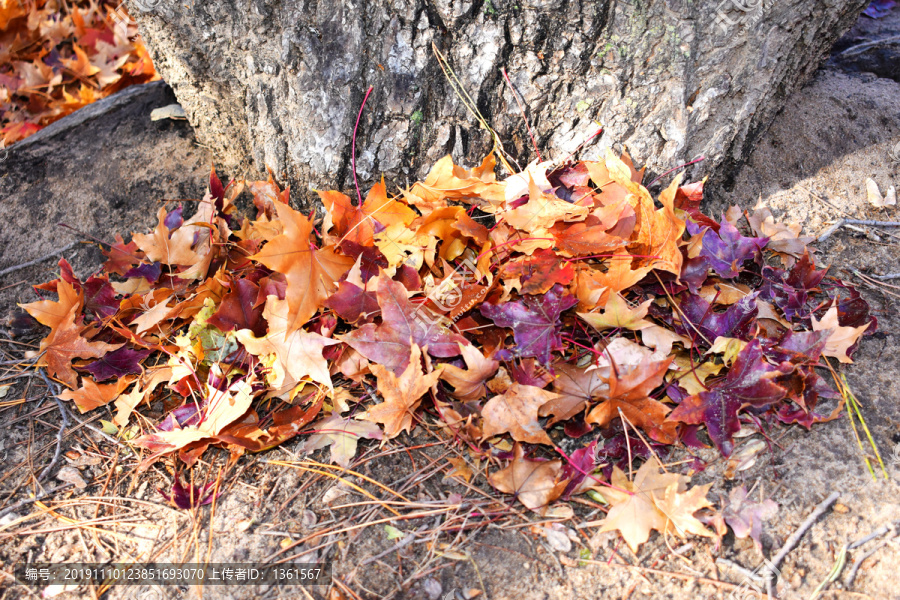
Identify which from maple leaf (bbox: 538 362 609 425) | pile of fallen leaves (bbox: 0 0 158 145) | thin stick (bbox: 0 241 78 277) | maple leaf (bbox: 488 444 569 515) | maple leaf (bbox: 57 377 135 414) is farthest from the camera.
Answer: pile of fallen leaves (bbox: 0 0 158 145)

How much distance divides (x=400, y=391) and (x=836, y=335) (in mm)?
1186

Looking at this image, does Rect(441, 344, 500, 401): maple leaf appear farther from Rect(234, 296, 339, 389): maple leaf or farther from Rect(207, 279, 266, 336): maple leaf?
Rect(207, 279, 266, 336): maple leaf

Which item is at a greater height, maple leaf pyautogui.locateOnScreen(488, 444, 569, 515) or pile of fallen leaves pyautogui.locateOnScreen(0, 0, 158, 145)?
pile of fallen leaves pyautogui.locateOnScreen(0, 0, 158, 145)

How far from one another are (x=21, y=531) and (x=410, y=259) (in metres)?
1.25

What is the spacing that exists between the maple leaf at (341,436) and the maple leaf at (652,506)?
630 millimetres

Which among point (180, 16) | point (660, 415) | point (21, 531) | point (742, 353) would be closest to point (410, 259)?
point (660, 415)

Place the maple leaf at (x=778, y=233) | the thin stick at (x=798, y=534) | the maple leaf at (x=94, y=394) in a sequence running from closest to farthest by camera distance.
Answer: the thin stick at (x=798, y=534) < the maple leaf at (x=94, y=394) < the maple leaf at (x=778, y=233)

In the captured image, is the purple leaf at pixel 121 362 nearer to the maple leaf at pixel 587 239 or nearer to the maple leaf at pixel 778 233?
the maple leaf at pixel 587 239

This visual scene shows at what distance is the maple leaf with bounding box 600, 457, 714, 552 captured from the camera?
121cm

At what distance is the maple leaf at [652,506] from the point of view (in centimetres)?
121

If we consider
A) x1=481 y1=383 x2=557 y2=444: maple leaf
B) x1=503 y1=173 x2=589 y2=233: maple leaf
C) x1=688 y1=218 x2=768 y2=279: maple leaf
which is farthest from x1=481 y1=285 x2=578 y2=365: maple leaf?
x1=688 y1=218 x2=768 y2=279: maple leaf

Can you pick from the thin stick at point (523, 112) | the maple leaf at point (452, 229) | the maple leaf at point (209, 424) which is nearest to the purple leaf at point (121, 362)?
the maple leaf at point (209, 424)

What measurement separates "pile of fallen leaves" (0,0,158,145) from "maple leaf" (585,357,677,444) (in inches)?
125

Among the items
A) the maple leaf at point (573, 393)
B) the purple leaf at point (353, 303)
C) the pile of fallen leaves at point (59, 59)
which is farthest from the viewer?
the pile of fallen leaves at point (59, 59)
